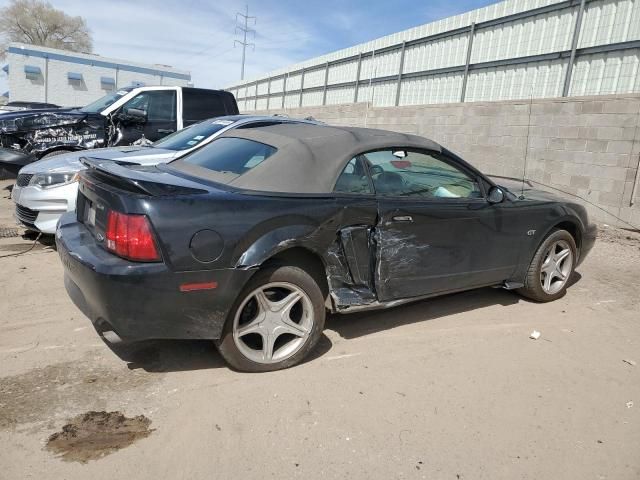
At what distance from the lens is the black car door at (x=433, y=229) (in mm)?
3658

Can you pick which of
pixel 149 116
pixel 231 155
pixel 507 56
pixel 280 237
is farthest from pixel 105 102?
pixel 507 56

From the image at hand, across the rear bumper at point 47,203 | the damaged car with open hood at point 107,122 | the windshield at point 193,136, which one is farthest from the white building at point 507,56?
the rear bumper at point 47,203

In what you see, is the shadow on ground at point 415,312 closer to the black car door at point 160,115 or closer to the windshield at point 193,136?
the windshield at point 193,136

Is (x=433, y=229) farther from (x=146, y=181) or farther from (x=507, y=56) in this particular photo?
(x=507, y=56)

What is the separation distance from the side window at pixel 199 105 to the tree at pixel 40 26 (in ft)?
219

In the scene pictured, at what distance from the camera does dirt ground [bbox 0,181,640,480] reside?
247 centimetres

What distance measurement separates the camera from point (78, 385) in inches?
119

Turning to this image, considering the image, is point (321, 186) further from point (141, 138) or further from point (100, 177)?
point (141, 138)

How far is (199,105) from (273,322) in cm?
661

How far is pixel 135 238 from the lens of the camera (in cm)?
277

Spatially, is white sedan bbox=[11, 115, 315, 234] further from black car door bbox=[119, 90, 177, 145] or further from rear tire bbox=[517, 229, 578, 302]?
rear tire bbox=[517, 229, 578, 302]

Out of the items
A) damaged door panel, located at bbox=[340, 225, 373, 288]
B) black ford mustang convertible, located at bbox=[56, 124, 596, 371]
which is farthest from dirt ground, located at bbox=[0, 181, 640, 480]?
damaged door panel, located at bbox=[340, 225, 373, 288]

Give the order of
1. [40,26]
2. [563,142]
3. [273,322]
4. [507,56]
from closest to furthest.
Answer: [273,322] < [563,142] < [507,56] < [40,26]

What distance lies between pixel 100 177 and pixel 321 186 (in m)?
1.46
